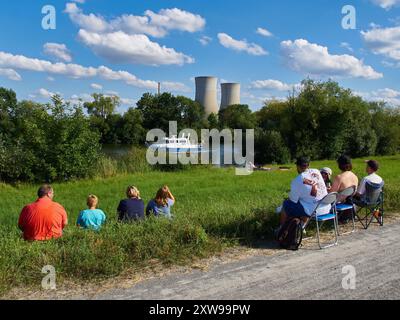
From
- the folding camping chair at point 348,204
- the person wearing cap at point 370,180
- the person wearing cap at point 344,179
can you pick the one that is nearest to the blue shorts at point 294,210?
the folding camping chair at point 348,204

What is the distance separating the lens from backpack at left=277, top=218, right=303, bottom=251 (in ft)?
20.6

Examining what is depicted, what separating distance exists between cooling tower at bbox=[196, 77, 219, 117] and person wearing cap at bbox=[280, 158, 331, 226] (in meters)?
52.8

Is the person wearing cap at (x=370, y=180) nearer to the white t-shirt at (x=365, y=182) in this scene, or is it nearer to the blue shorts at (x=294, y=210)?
the white t-shirt at (x=365, y=182)

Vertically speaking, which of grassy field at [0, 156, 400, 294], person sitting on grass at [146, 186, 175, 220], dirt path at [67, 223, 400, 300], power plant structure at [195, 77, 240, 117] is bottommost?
dirt path at [67, 223, 400, 300]

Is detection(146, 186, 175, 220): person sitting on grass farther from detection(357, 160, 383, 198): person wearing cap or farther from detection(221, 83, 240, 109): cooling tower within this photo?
detection(221, 83, 240, 109): cooling tower

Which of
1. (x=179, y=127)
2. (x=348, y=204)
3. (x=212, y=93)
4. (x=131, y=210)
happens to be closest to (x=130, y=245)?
(x=131, y=210)

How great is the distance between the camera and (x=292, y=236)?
6.28 meters

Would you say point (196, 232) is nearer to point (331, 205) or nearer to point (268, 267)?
point (268, 267)

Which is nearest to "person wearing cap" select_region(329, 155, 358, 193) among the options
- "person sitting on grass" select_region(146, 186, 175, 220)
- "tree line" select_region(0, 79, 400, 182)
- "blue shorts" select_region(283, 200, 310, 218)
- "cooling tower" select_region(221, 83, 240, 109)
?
"blue shorts" select_region(283, 200, 310, 218)

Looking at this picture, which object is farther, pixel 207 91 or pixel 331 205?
pixel 207 91

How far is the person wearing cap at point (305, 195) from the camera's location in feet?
21.3
